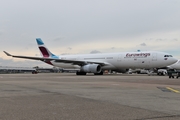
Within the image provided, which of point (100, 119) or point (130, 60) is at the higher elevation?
point (130, 60)

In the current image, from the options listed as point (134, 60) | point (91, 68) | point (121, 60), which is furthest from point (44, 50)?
point (134, 60)

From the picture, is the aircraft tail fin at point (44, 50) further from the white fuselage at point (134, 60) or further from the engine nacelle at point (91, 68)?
the engine nacelle at point (91, 68)

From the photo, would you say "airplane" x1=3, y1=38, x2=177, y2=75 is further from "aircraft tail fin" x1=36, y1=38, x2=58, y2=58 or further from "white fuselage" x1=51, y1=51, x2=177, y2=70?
"aircraft tail fin" x1=36, y1=38, x2=58, y2=58

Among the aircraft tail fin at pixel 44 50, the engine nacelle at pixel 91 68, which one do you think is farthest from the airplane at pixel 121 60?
the aircraft tail fin at pixel 44 50

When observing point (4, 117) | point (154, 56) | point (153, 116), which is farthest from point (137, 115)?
point (154, 56)

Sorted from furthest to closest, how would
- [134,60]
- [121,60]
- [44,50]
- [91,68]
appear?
[44,50], [121,60], [91,68], [134,60]

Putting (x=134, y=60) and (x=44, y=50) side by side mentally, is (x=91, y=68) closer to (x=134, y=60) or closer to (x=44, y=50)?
(x=134, y=60)

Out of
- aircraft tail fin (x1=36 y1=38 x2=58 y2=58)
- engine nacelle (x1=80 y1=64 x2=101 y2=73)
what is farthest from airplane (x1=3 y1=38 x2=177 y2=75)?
aircraft tail fin (x1=36 y1=38 x2=58 y2=58)

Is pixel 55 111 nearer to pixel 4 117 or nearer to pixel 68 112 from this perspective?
pixel 68 112

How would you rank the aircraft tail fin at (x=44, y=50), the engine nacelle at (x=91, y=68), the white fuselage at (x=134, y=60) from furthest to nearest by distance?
the aircraft tail fin at (x=44, y=50), the engine nacelle at (x=91, y=68), the white fuselage at (x=134, y=60)

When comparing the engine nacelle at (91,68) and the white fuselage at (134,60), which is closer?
the white fuselage at (134,60)

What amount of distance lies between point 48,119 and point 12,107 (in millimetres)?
1731

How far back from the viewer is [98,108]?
6.10 meters

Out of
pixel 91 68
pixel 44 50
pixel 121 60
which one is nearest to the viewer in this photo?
pixel 91 68
